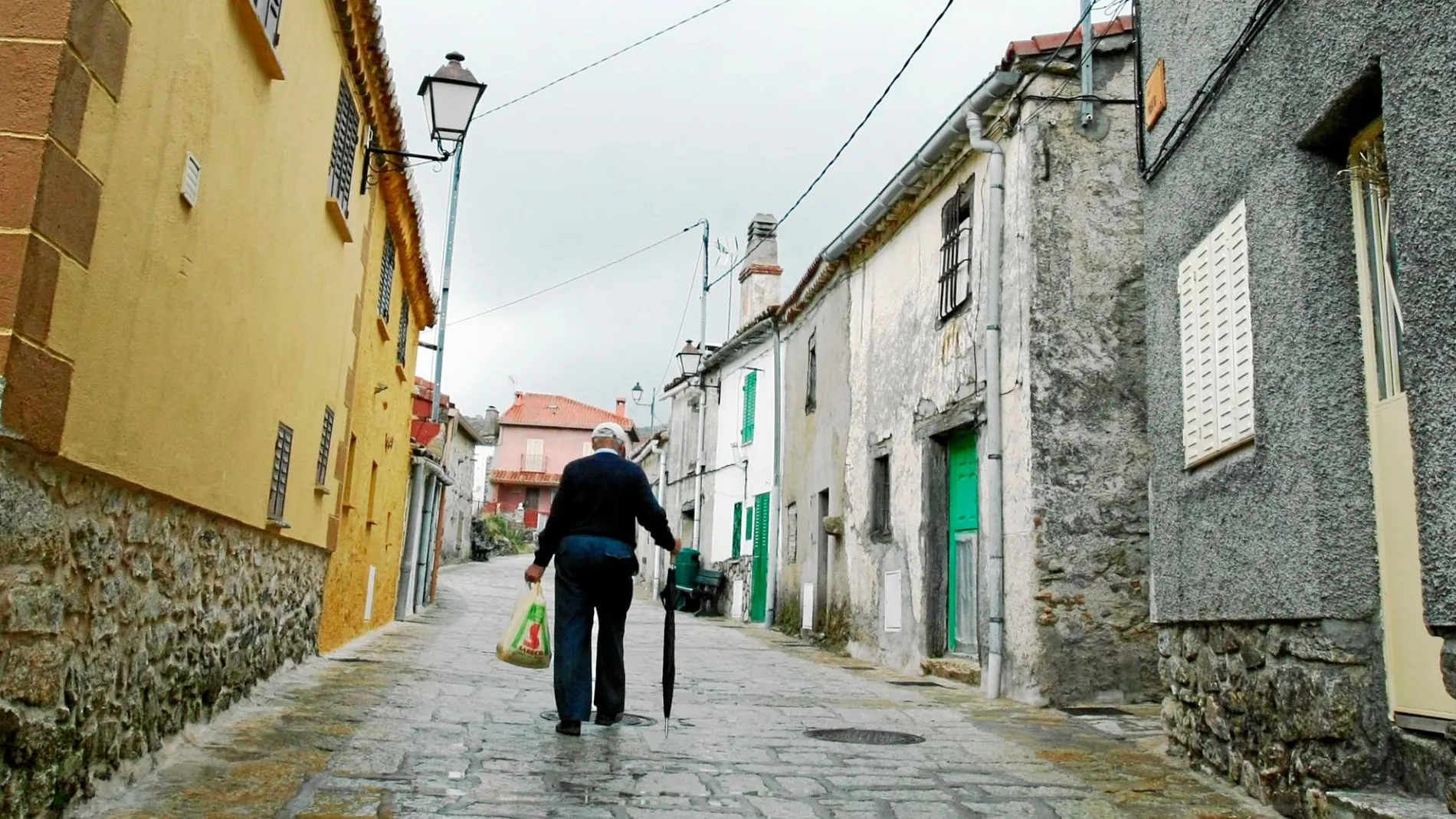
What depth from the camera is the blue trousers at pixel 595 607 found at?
6074 mm

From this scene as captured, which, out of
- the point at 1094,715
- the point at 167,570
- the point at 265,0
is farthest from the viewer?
the point at 1094,715

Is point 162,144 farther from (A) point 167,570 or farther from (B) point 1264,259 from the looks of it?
(B) point 1264,259

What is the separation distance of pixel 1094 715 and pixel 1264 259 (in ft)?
14.1

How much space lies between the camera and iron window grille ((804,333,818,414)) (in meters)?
17.5

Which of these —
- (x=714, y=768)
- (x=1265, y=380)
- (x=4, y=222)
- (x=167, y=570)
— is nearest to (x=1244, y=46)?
(x=1265, y=380)

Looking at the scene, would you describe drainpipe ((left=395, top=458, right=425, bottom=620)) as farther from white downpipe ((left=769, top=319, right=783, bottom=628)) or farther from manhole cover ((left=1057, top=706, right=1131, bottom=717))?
manhole cover ((left=1057, top=706, right=1131, bottom=717))

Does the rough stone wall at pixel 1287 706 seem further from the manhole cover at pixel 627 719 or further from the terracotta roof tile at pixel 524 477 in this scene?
the terracotta roof tile at pixel 524 477

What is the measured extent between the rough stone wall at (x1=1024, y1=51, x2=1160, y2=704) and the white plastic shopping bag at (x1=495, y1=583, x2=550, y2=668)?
4.16 m

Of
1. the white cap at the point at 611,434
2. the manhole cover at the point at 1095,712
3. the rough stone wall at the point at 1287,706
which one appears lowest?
the manhole cover at the point at 1095,712

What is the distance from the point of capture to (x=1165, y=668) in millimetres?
6004

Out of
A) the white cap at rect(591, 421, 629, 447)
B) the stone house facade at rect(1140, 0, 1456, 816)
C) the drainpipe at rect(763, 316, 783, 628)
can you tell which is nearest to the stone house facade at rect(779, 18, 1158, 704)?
the stone house facade at rect(1140, 0, 1456, 816)

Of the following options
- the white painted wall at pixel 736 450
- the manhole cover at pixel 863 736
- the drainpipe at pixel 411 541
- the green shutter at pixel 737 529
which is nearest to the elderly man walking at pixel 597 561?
the manhole cover at pixel 863 736

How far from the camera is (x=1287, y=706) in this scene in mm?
4504

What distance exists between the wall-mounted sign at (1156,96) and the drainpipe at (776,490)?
A: 516 inches
